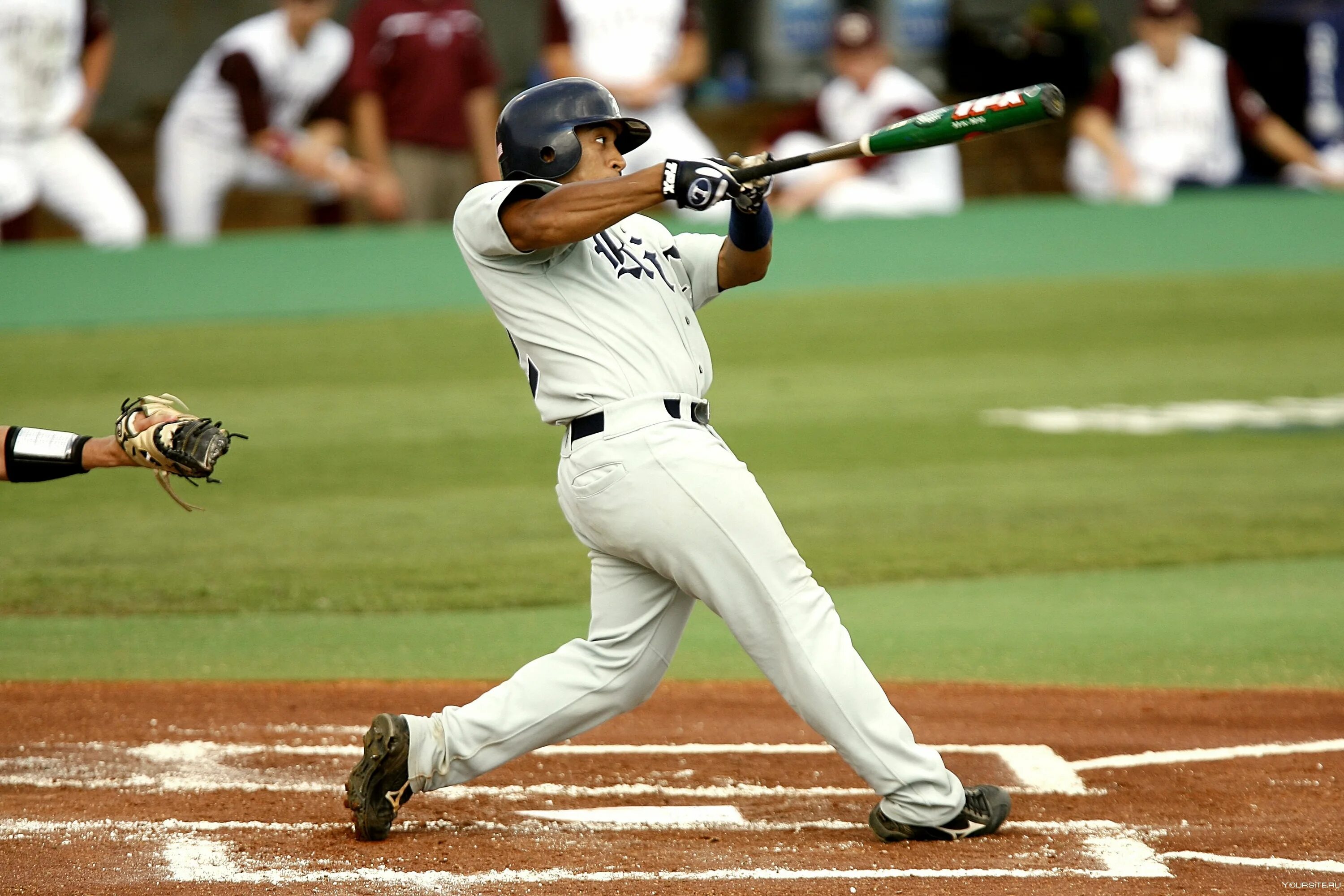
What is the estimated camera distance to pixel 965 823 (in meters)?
3.48

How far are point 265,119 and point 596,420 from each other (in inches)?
314

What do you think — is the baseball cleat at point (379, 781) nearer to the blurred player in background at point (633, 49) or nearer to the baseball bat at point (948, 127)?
the baseball bat at point (948, 127)

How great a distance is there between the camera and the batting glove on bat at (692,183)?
324 cm

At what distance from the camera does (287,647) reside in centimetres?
533

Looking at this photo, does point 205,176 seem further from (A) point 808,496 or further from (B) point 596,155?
(B) point 596,155

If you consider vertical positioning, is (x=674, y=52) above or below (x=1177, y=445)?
above

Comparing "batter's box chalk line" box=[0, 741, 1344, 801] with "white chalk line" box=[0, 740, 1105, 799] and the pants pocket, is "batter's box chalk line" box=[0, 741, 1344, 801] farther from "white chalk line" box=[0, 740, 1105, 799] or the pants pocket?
the pants pocket

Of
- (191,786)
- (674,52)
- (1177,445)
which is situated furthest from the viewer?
(674,52)

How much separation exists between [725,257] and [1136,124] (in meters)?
9.09

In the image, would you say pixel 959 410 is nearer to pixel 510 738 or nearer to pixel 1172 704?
pixel 1172 704

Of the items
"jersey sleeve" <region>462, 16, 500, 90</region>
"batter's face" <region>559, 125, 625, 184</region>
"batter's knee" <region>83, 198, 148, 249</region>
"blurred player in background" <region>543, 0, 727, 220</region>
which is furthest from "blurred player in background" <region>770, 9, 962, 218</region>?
"batter's face" <region>559, 125, 625, 184</region>

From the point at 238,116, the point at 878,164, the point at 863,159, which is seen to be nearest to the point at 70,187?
the point at 238,116

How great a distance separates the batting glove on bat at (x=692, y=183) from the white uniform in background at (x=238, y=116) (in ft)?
26.3

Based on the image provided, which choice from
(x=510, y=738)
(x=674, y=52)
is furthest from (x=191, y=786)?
(x=674, y=52)
